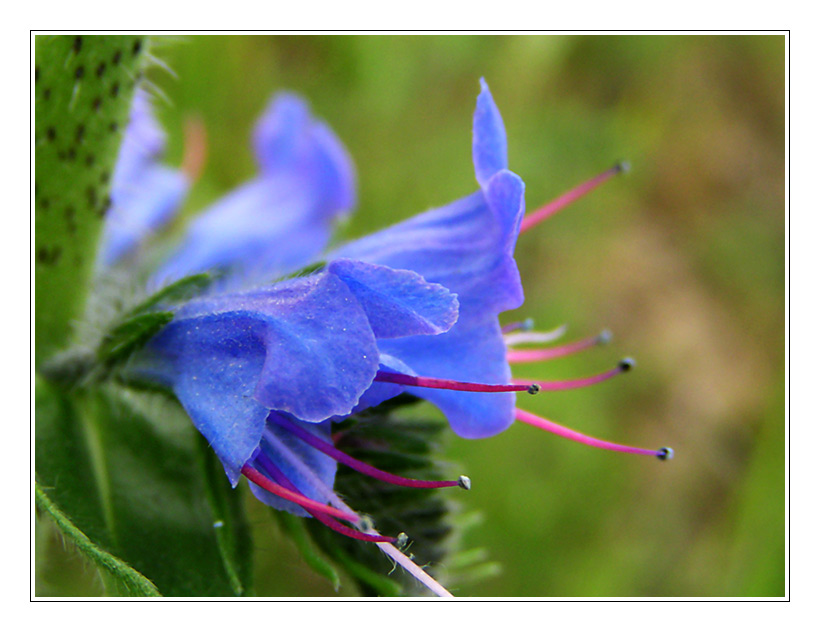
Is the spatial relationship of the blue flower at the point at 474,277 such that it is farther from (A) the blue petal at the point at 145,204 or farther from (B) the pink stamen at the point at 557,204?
(A) the blue petal at the point at 145,204

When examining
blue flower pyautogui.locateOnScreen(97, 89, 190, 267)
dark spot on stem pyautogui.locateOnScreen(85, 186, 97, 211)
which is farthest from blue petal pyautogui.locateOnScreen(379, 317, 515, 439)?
blue flower pyautogui.locateOnScreen(97, 89, 190, 267)

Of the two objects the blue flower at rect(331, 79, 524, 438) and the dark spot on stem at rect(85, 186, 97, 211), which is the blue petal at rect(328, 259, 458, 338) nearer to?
Answer: the blue flower at rect(331, 79, 524, 438)

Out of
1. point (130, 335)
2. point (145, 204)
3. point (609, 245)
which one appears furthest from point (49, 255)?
point (609, 245)

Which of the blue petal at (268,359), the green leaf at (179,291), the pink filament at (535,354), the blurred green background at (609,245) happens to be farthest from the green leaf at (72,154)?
the blurred green background at (609,245)

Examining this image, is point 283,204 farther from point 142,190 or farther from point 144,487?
point 144,487
